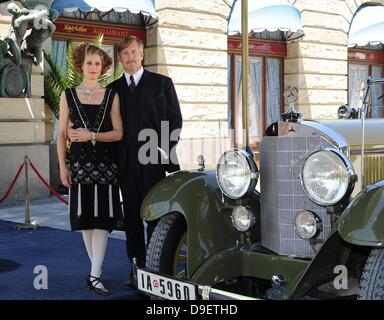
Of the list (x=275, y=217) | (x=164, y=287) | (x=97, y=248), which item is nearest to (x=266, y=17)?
(x=97, y=248)

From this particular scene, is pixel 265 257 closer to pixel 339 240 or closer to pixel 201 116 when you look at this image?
pixel 339 240

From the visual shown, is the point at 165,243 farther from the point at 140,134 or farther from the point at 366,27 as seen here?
the point at 366,27

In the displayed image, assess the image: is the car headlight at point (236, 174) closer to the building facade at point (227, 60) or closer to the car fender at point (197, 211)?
the car fender at point (197, 211)

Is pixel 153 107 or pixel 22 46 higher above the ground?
pixel 22 46

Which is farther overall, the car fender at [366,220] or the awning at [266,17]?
the awning at [266,17]

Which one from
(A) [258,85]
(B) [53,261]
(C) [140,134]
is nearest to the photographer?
(C) [140,134]

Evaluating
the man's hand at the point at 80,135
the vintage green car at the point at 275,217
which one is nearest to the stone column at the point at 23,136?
the man's hand at the point at 80,135

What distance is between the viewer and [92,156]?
4.26 m

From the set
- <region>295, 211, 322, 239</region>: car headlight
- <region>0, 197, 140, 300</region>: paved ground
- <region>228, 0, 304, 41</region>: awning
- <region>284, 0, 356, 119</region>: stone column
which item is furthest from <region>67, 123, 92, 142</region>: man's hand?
<region>284, 0, 356, 119</region>: stone column

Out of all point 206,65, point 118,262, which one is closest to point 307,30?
point 206,65

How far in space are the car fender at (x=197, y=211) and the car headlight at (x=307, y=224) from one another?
0.54m

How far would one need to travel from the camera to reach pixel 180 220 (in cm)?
382

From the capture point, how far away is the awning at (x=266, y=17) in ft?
43.2

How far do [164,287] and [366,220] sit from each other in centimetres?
109
